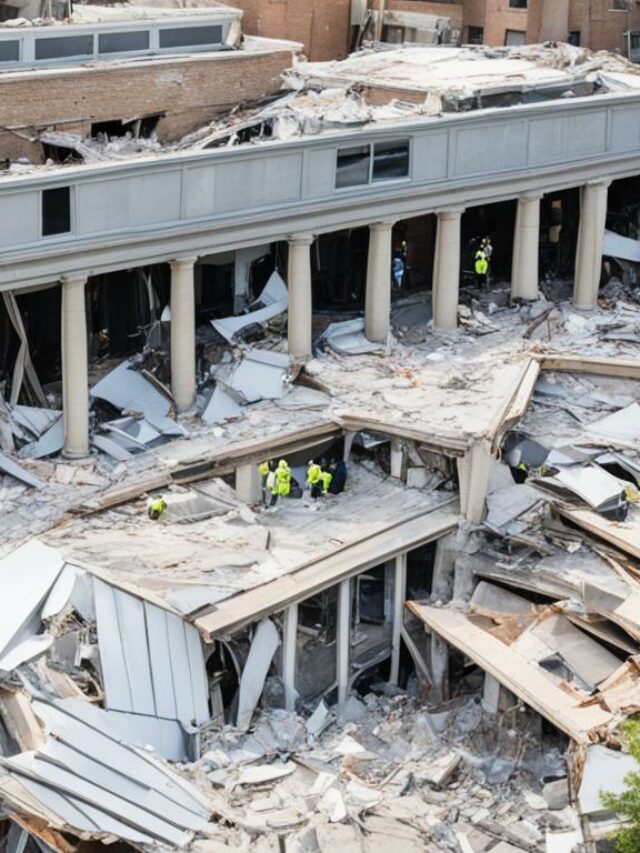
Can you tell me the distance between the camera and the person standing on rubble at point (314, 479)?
30.8m

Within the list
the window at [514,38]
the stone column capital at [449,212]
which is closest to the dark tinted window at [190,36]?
the stone column capital at [449,212]

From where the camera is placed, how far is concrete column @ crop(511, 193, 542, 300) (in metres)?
39.0

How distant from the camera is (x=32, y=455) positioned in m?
31.2

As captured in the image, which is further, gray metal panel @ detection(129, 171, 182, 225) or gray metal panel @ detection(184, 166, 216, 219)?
gray metal panel @ detection(184, 166, 216, 219)

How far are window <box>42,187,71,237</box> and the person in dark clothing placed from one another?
6.45 m

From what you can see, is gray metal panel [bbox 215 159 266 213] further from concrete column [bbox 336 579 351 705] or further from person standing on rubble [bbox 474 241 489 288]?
concrete column [bbox 336 579 351 705]

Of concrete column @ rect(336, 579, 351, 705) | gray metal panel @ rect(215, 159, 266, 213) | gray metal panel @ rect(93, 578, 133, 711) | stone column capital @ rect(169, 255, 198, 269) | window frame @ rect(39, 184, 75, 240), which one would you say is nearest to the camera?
gray metal panel @ rect(93, 578, 133, 711)

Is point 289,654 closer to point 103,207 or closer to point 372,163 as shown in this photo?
point 103,207

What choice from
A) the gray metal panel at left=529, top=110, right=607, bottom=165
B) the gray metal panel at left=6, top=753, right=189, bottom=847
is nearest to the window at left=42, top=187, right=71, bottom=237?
the gray metal panel at left=6, top=753, right=189, bottom=847

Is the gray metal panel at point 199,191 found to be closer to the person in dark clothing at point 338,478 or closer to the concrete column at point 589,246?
the person in dark clothing at point 338,478

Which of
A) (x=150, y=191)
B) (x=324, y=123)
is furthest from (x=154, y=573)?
(x=324, y=123)

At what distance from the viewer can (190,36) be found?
124 ft

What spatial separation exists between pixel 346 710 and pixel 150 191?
999cm

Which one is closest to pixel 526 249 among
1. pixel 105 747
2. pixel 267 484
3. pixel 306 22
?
pixel 267 484
